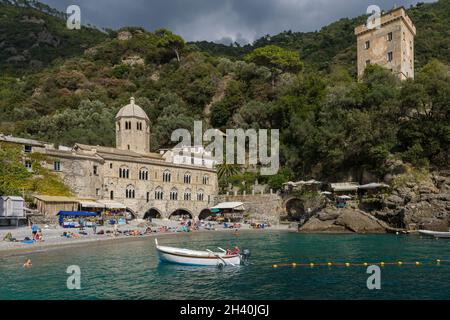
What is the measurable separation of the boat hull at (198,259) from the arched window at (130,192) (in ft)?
92.3

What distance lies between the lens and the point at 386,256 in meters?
25.1

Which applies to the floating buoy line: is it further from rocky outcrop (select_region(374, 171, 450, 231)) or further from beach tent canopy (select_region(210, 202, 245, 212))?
beach tent canopy (select_region(210, 202, 245, 212))

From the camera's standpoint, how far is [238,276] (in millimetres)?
20094

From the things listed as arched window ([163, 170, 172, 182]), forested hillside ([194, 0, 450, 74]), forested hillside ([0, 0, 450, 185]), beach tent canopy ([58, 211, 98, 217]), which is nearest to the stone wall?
forested hillside ([0, 0, 450, 185])

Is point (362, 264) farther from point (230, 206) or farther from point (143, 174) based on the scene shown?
A: point (143, 174)

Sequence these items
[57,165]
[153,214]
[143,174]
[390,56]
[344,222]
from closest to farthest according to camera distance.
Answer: [344,222], [57,165], [143,174], [153,214], [390,56]

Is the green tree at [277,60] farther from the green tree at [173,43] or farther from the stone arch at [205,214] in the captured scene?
the stone arch at [205,214]

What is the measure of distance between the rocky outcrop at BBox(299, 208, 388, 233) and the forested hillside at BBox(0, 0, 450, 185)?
8524 mm

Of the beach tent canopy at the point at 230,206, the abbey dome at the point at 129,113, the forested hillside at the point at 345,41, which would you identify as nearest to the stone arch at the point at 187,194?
the beach tent canopy at the point at 230,206

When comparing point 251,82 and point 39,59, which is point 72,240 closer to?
point 251,82

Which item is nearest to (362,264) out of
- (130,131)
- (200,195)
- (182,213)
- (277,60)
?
(200,195)

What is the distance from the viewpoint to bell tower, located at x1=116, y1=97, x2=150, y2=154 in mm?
58094

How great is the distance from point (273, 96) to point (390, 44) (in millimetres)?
21345

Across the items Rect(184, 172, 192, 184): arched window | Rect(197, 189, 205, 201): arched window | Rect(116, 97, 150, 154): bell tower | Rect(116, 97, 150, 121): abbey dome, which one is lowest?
Rect(197, 189, 205, 201): arched window
